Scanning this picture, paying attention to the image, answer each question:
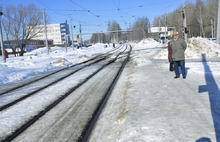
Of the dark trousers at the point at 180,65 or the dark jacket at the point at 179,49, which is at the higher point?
the dark jacket at the point at 179,49

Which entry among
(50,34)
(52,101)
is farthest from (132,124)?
(50,34)

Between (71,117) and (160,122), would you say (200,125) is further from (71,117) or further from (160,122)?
(71,117)

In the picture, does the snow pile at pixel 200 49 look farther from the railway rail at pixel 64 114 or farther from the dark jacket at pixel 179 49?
the railway rail at pixel 64 114

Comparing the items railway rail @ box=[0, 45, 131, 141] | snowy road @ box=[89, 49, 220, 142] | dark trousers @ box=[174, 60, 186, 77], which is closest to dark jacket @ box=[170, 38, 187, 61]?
dark trousers @ box=[174, 60, 186, 77]

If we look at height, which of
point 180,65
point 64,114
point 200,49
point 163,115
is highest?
point 200,49

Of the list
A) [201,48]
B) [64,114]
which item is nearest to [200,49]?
[201,48]

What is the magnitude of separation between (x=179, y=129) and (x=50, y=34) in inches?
6796

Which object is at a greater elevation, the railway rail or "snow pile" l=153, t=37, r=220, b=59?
"snow pile" l=153, t=37, r=220, b=59

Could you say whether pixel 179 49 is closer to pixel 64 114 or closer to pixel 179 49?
pixel 179 49

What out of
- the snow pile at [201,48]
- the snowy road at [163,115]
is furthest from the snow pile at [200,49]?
the snowy road at [163,115]

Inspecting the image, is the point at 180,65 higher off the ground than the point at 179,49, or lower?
lower

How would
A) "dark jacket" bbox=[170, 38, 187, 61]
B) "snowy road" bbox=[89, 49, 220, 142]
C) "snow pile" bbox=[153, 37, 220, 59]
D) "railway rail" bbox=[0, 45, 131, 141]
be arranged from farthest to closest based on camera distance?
1. "snow pile" bbox=[153, 37, 220, 59]
2. "dark jacket" bbox=[170, 38, 187, 61]
3. "railway rail" bbox=[0, 45, 131, 141]
4. "snowy road" bbox=[89, 49, 220, 142]

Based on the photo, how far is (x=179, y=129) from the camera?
3678mm

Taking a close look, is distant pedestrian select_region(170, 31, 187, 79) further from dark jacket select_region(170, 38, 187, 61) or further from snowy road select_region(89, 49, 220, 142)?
snowy road select_region(89, 49, 220, 142)
